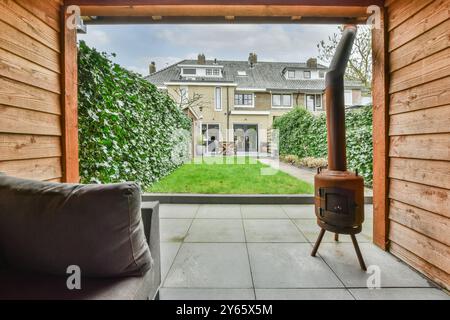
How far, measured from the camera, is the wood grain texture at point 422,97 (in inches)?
61.1

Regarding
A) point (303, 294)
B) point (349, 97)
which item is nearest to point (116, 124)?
point (303, 294)

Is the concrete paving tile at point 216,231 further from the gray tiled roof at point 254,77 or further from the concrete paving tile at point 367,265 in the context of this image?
the gray tiled roof at point 254,77

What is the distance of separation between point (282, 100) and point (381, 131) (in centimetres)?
1517

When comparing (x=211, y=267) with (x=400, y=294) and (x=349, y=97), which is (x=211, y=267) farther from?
(x=349, y=97)

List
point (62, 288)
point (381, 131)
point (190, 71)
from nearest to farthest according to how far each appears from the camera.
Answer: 1. point (62, 288)
2. point (381, 131)
3. point (190, 71)

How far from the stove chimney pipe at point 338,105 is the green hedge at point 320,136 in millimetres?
3004

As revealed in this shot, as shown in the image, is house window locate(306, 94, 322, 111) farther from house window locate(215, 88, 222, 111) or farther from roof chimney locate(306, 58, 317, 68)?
house window locate(215, 88, 222, 111)

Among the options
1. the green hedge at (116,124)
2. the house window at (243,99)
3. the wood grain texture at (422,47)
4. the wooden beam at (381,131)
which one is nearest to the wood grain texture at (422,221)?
the wooden beam at (381,131)

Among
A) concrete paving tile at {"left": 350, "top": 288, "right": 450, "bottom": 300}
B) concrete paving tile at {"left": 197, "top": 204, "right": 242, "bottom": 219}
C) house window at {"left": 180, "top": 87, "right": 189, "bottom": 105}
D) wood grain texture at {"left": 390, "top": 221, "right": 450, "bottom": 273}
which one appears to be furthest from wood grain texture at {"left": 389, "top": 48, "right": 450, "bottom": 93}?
house window at {"left": 180, "top": 87, "right": 189, "bottom": 105}

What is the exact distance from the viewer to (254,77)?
56.6 feet

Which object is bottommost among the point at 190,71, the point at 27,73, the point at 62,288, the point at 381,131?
the point at 62,288
